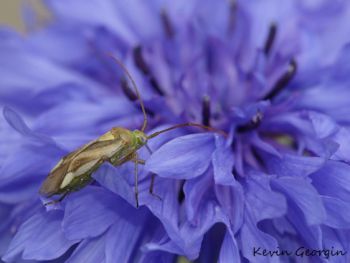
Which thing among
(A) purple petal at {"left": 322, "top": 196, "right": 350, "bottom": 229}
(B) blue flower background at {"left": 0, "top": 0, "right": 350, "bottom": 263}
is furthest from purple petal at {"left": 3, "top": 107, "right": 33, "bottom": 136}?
(A) purple petal at {"left": 322, "top": 196, "right": 350, "bottom": 229}

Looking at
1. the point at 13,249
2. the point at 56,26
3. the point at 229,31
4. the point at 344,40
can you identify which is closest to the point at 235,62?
the point at 229,31

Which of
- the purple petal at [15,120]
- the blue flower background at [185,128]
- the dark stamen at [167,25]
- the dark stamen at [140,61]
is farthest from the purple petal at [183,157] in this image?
the dark stamen at [167,25]

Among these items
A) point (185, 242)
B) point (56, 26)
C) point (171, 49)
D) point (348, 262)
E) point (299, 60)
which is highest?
point (56, 26)

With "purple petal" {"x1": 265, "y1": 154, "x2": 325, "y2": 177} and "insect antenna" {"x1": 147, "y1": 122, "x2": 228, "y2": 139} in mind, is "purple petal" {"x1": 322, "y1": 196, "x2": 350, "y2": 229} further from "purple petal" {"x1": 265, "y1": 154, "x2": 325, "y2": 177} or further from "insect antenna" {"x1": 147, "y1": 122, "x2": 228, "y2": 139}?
"insect antenna" {"x1": 147, "y1": 122, "x2": 228, "y2": 139}

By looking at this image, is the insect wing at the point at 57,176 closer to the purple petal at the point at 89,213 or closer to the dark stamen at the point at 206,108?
the purple petal at the point at 89,213

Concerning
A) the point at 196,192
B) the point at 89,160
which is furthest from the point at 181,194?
the point at 89,160

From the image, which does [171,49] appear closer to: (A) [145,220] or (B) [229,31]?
(B) [229,31]
